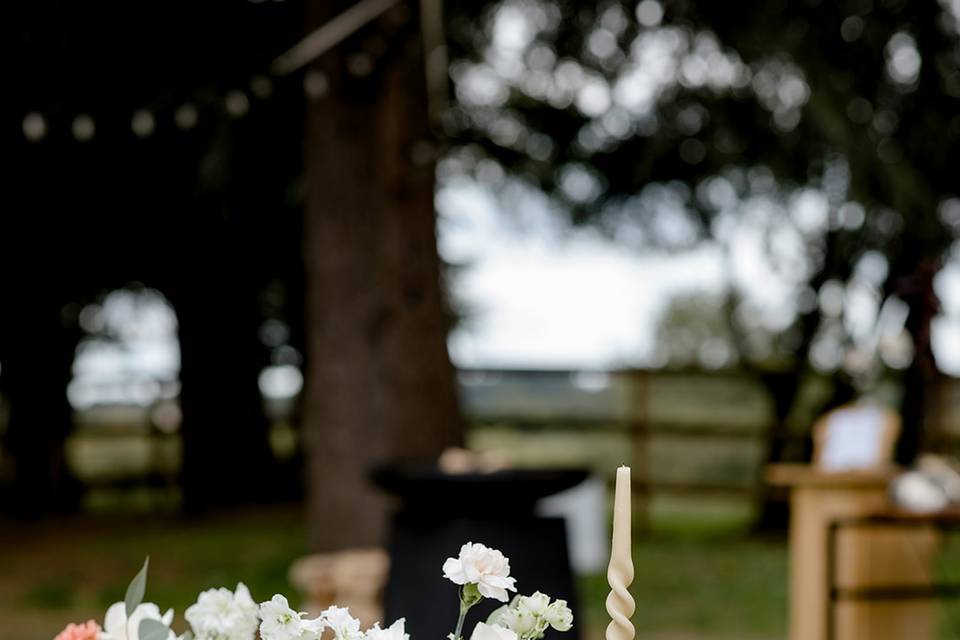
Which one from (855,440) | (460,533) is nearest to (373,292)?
(855,440)

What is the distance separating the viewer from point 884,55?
7.22 meters

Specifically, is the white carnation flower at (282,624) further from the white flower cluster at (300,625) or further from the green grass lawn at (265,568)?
the green grass lawn at (265,568)

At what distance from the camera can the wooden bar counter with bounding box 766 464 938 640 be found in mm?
4098

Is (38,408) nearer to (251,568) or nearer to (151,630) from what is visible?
(251,568)

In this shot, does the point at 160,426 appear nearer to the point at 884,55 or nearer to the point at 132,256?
the point at 132,256

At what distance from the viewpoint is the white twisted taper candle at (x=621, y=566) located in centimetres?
98

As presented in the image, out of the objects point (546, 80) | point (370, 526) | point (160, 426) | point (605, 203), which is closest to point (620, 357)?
point (605, 203)

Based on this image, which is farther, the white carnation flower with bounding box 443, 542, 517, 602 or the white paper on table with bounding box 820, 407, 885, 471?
the white paper on table with bounding box 820, 407, 885, 471

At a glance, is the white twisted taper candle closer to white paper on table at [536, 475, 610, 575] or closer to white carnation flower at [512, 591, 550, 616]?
white carnation flower at [512, 591, 550, 616]

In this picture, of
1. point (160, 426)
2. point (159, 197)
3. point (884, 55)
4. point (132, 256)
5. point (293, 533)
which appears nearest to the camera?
point (884, 55)

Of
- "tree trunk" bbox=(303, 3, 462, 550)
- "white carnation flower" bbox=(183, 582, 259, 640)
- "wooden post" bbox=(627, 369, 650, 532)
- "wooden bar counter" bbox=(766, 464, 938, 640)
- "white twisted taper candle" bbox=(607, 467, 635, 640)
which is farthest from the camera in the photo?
"wooden post" bbox=(627, 369, 650, 532)

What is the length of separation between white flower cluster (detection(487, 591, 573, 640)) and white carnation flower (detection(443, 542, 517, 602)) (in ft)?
0.06

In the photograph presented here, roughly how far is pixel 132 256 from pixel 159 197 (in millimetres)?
1628

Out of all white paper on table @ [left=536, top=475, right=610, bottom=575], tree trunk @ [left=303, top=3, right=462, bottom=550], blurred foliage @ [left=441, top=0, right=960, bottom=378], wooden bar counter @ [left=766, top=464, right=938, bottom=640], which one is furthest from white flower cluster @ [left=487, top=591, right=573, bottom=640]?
white paper on table @ [left=536, top=475, right=610, bottom=575]
